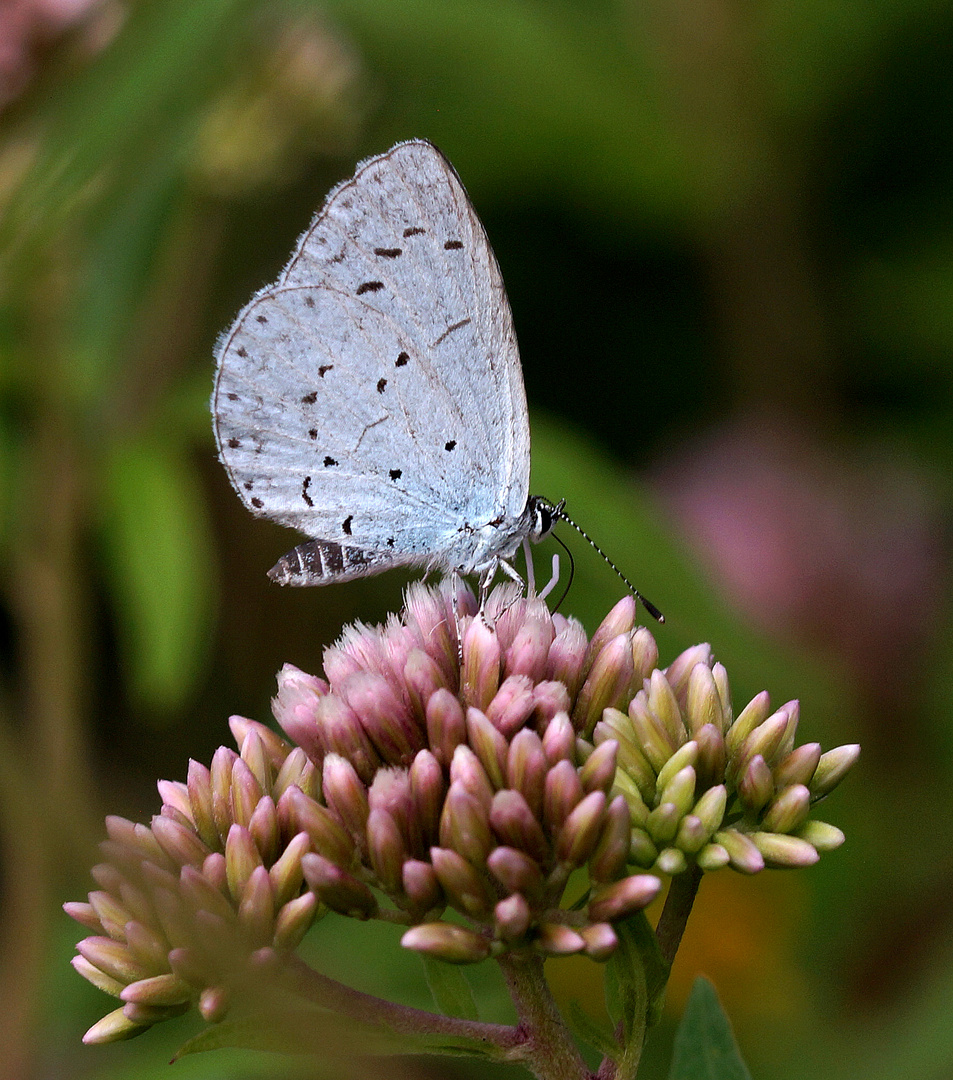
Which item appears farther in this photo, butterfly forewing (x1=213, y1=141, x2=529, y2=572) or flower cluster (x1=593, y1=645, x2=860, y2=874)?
butterfly forewing (x1=213, y1=141, x2=529, y2=572)

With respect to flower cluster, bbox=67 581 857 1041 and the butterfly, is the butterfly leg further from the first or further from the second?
flower cluster, bbox=67 581 857 1041

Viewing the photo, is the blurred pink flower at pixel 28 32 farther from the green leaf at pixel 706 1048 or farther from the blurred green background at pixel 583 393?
the green leaf at pixel 706 1048

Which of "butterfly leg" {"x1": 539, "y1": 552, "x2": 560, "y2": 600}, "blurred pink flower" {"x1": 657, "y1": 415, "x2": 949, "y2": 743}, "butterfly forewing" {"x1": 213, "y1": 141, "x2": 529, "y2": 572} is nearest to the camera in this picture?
"butterfly leg" {"x1": 539, "y1": 552, "x2": 560, "y2": 600}

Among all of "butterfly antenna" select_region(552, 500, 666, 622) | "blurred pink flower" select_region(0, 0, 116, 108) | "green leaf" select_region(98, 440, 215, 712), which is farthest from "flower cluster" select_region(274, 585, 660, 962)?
"blurred pink flower" select_region(0, 0, 116, 108)

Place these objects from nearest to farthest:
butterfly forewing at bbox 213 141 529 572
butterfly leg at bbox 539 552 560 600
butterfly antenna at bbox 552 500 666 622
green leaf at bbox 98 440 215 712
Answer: butterfly leg at bbox 539 552 560 600 → butterfly forewing at bbox 213 141 529 572 → butterfly antenna at bbox 552 500 666 622 → green leaf at bbox 98 440 215 712

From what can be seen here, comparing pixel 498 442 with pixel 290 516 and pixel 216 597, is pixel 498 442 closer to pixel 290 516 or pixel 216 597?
pixel 290 516

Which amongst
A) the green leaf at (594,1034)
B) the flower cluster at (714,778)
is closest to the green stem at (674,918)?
the flower cluster at (714,778)
